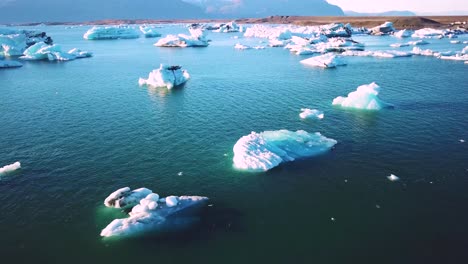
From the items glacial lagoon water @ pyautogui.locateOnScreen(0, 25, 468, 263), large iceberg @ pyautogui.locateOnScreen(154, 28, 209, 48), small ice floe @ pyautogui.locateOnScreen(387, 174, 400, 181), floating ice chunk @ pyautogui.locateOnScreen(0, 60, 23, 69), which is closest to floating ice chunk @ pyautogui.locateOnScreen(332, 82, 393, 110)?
glacial lagoon water @ pyautogui.locateOnScreen(0, 25, 468, 263)

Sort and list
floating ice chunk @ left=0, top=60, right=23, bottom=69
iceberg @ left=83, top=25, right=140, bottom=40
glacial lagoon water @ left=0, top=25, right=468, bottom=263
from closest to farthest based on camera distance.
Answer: glacial lagoon water @ left=0, top=25, right=468, bottom=263
floating ice chunk @ left=0, top=60, right=23, bottom=69
iceberg @ left=83, top=25, right=140, bottom=40

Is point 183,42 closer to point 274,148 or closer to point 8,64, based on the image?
point 8,64

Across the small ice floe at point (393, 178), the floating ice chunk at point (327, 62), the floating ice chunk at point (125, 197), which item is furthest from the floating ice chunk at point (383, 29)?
the floating ice chunk at point (125, 197)

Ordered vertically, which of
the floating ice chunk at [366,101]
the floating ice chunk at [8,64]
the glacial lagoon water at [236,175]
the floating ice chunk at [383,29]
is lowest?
the glacial lagoon water at [236,175]

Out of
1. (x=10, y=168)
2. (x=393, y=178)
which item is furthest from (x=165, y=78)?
(x=393, y=178)

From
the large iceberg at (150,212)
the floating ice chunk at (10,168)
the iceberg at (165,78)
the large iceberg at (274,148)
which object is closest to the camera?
the large iceberg at (150,212)

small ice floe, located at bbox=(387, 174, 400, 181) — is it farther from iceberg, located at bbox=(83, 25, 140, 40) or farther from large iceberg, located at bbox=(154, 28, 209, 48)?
iceberg, located at bbox=(83, 25, 140, 40)

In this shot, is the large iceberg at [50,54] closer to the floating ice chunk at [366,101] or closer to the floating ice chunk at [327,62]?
the floating ice chunk at [327,62]
